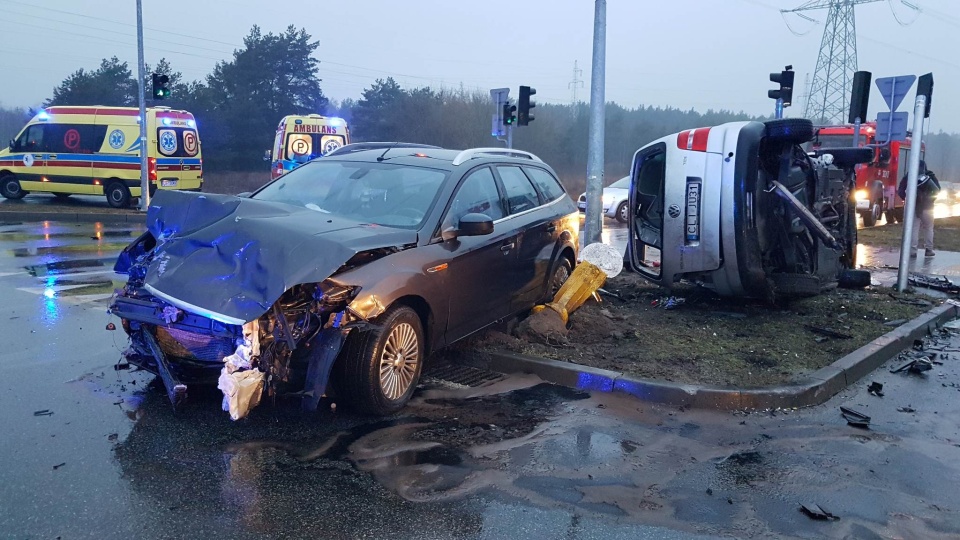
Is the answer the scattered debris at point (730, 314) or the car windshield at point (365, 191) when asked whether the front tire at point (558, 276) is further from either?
the car windshield at point (365, 191)

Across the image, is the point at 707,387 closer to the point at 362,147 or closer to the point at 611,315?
the point at 611,315

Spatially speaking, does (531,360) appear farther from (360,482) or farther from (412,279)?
(360,482)

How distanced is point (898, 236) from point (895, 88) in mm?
10126

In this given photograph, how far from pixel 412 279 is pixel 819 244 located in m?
5.11

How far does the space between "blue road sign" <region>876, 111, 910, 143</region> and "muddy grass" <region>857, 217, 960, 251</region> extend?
4235 millimetres

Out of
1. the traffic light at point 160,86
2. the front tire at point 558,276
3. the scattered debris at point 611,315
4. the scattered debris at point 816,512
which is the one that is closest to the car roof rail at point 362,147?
the front tire at point 558,276

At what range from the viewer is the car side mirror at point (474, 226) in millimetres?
5785

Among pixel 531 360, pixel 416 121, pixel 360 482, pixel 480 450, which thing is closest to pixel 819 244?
pixel 531 360

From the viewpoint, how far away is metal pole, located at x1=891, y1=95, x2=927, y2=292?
31.3 feet

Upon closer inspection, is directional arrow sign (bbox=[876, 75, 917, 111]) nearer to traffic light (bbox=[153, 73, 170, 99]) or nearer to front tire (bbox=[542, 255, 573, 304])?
front tire (bbox=[542, 255, 573, 304])

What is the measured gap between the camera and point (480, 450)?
4711 mm

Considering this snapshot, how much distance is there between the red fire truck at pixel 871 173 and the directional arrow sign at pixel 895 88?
34.4 feet

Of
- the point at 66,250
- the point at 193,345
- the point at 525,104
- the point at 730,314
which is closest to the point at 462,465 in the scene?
the point at 193,345

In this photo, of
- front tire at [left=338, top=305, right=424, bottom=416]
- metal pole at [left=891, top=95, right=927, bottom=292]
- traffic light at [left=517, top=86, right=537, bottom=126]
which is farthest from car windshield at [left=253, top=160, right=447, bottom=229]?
traffic light at [left=517, top=86, right=537, bottom=126]
